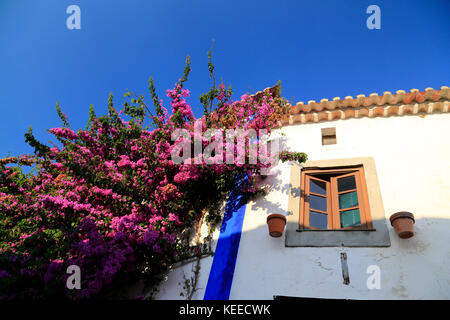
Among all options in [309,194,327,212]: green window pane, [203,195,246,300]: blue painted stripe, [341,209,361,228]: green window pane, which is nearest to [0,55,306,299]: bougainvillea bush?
[203,195,246,300]: blue painted stripe

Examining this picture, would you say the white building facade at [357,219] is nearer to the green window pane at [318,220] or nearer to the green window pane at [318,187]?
the green window pane at [318,220]

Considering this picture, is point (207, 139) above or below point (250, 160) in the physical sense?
above

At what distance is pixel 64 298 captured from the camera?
3.82 meters

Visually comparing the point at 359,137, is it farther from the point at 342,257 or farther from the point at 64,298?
the point at 64,298

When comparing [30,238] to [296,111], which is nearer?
[30,238]

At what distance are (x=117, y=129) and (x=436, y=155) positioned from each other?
18.3 feet

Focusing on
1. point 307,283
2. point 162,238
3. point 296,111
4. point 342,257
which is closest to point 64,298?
point 162,238

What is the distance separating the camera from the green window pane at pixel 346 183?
16.6ft

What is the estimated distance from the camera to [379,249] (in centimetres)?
396

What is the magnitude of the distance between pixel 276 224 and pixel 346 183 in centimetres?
159

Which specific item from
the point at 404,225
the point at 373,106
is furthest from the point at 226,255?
the point at 373,106

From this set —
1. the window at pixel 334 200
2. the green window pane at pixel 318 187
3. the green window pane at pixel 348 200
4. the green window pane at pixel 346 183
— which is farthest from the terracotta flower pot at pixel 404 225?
the green window pane at pixel 318 187
